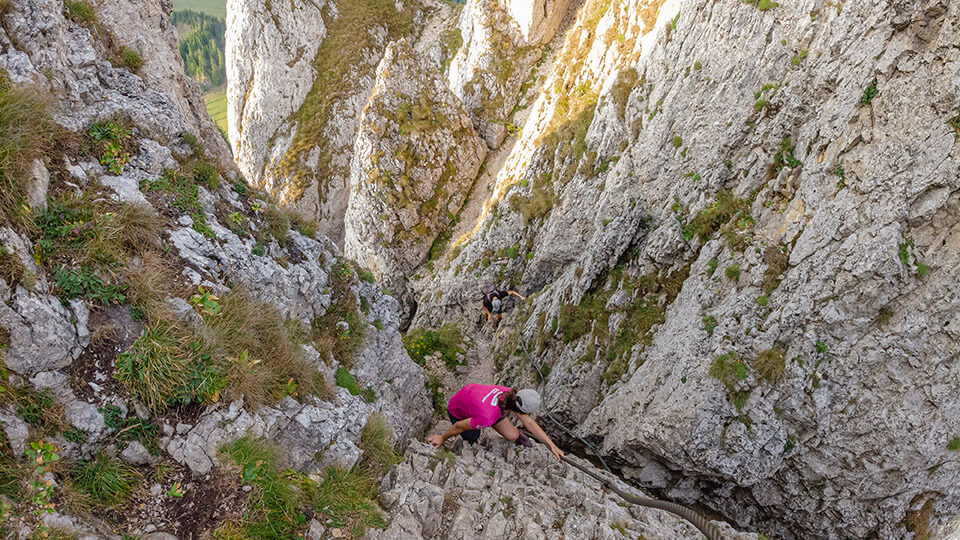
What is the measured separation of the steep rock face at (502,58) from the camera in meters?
33.0

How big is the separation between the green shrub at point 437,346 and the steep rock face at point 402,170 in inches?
458

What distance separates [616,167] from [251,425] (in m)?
15.9

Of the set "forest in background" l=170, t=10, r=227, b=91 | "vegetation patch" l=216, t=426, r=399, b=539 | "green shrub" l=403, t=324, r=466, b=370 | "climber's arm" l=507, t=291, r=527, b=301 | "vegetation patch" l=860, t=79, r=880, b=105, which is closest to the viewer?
"vegetation patch" l=216, t=426, r=399, b=539

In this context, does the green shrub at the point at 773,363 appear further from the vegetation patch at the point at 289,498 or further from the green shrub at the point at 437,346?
the green shrub at the point at 437,346

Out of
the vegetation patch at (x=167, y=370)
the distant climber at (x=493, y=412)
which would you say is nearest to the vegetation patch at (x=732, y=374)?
the distant climber at (x=493, y=412)

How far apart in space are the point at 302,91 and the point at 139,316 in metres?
42.7

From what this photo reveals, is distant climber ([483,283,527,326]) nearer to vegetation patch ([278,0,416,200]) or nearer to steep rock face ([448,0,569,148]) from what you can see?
steep rock face ([448,0,569,148])

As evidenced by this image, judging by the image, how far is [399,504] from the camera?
6594 millimetres

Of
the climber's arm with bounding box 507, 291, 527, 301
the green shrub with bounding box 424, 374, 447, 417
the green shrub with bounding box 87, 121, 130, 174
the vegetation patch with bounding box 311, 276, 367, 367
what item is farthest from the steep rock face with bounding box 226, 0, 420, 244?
the green shrub with bounding box 87, 121, 130, 174

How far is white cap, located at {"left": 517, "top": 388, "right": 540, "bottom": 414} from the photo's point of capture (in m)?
8.50

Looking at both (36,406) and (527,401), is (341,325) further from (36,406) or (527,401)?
(36,406)

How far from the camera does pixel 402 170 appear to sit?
29.2 metres

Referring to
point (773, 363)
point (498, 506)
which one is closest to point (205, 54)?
point (498, 506)

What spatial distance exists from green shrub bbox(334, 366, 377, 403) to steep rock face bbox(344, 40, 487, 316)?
20.6 metres
